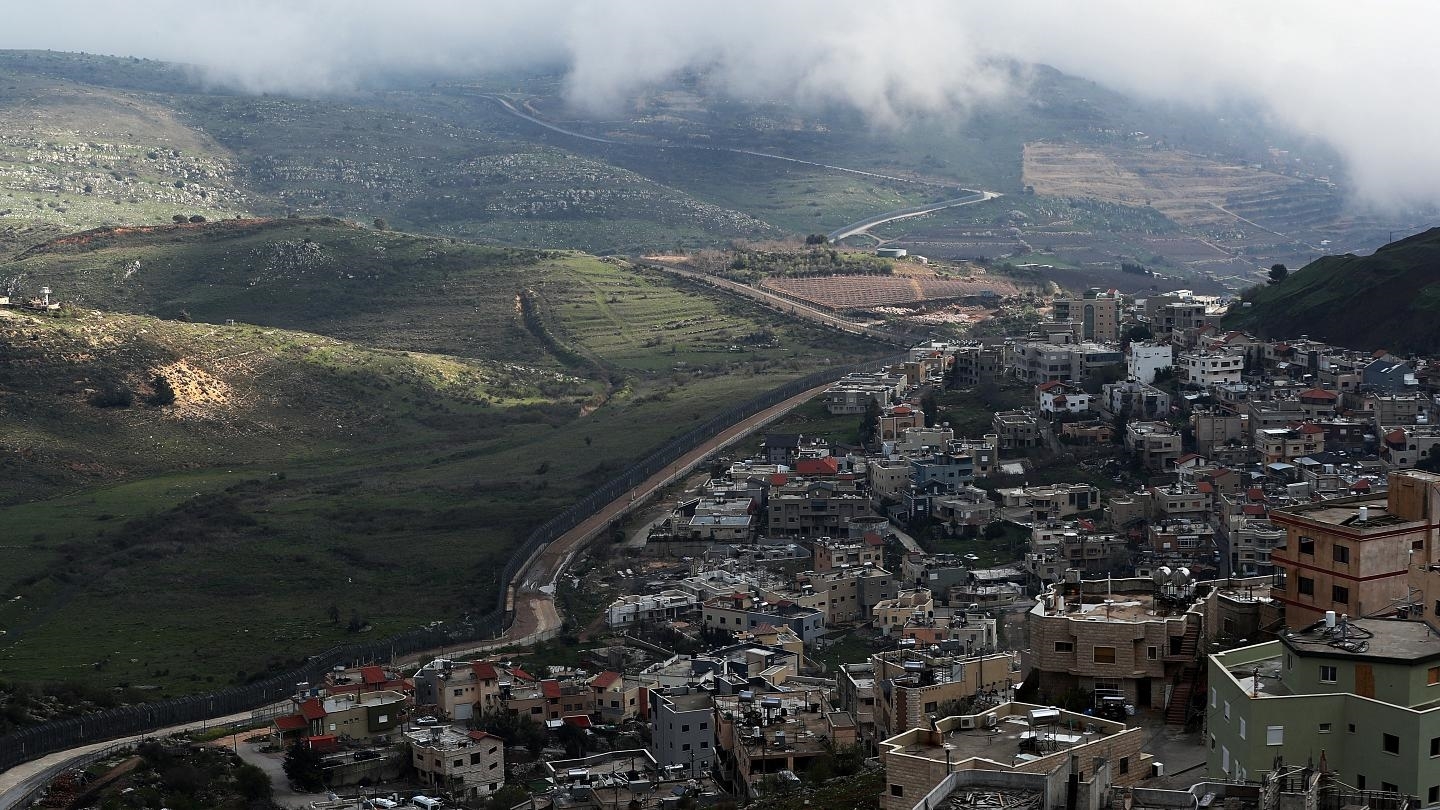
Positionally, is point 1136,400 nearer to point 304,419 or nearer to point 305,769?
point 304,419

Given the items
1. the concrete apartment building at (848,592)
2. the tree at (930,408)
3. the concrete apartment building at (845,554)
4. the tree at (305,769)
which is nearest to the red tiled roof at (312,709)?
the tree at (305,769)

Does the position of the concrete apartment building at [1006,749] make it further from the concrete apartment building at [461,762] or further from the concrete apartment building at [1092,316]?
the concrete apartment building at [1092,316]

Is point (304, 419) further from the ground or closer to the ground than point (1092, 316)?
closer to the ground

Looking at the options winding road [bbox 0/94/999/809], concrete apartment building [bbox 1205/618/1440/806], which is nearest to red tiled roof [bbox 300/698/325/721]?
winding road [bbox 0/94/999/809]

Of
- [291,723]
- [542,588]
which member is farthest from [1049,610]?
[542,588]

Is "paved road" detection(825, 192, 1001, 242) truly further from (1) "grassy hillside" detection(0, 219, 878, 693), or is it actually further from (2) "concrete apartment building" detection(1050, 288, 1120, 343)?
(2) "concrete apartment building" detection(1050, 288, 1120, 343)

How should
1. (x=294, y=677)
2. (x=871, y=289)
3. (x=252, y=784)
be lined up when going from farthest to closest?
1. (x=871, y=289)
2. (x=294, y=677)
3. (x=252, y=784)
